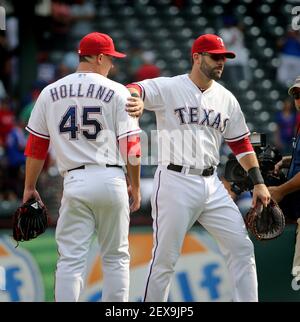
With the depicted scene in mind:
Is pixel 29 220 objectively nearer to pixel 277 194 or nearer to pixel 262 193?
pixel 262 193

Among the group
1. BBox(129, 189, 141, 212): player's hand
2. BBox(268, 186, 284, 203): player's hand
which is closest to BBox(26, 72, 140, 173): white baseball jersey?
BBox(129, 189, 141, 212): player's hand

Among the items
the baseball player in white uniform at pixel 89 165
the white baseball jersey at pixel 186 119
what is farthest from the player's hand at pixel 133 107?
the white baseball jersey at pixel 186 119

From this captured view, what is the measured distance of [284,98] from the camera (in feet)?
43.4

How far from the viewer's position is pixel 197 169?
5645mm

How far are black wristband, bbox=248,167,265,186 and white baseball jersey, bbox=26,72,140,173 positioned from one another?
0.83 metres

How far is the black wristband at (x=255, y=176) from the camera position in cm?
566

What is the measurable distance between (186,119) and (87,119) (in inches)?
26.8

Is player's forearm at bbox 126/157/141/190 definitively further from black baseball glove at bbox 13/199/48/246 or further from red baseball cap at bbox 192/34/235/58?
red baseball cap at bbox 192/34/235/58

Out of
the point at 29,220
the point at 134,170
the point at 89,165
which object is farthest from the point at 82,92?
the point at 29,220

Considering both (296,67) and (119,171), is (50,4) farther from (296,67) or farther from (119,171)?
(119,171)

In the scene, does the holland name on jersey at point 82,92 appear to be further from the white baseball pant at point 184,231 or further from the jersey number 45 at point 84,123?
the white baseball pant at point 184,231

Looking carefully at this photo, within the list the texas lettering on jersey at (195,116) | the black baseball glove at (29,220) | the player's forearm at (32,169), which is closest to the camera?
the player's forearm at (32,169)

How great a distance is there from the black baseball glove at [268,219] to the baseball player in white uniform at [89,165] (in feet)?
2.71

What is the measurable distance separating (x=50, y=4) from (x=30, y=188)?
8604mm
